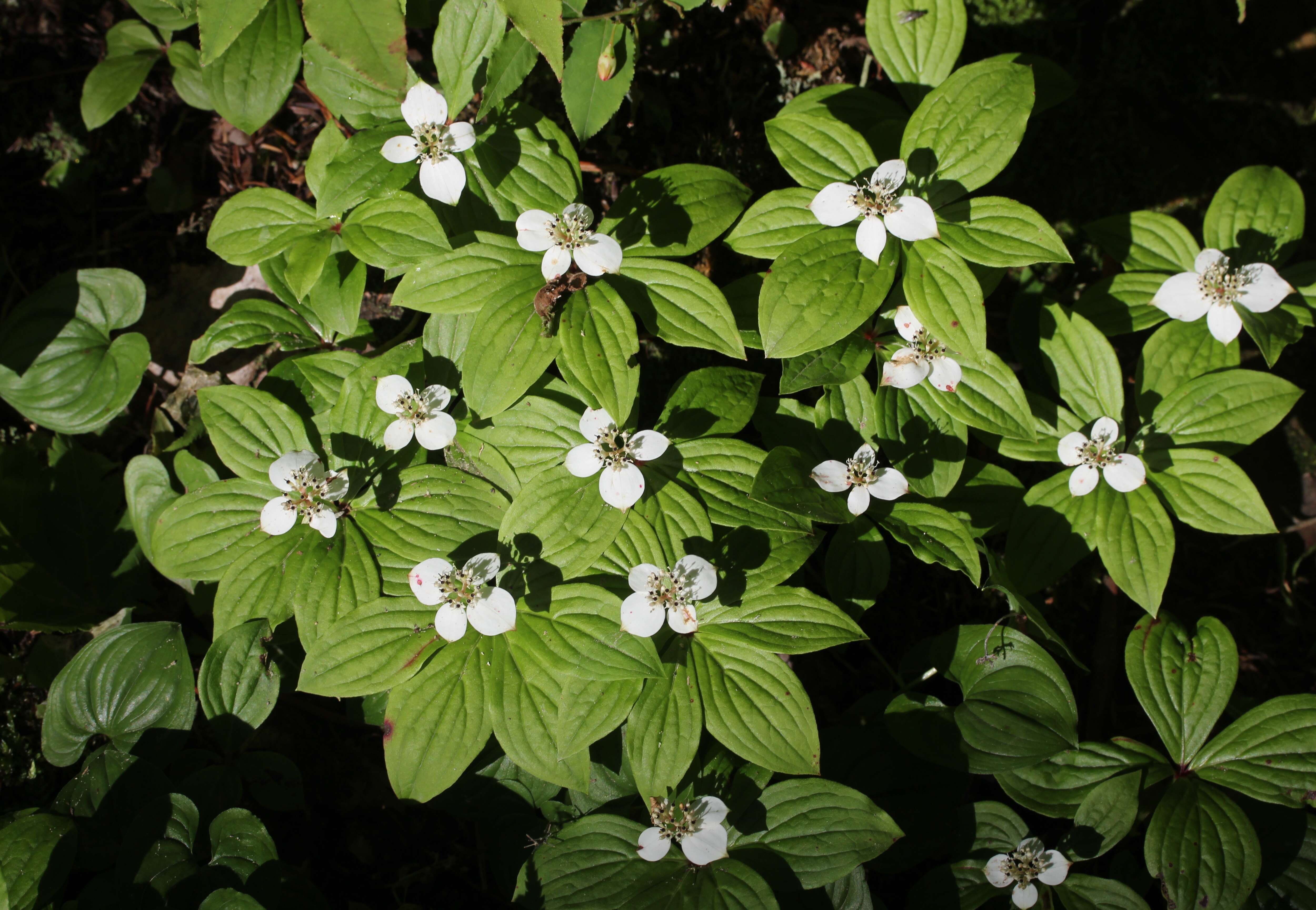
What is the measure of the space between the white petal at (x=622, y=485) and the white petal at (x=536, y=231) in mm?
771

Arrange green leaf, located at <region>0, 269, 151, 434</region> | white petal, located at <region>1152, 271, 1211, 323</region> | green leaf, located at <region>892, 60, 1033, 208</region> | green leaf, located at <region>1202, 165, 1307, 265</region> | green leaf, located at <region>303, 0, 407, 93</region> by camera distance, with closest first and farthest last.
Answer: green leaf, located at <region>303, 0, 407, 93</region> → green leaf, located at <region>892, 60, 1033, 208</region> → white petal, located at <region>1152, 271, 1211, 323</region> → green leaf, located at <region>1202, 165, 1307, 265</region> → green leaf, located at <region>0, 269, 151, 434</region>

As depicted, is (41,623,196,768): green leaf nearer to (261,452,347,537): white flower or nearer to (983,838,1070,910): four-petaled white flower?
(261,452,347,537): white flower

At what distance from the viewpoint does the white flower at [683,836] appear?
2.44 m

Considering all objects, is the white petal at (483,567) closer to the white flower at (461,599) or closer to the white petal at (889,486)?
the white flower at (461,599)

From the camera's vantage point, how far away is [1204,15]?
12.5 ft

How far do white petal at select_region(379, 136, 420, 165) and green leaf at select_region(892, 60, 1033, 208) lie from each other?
1691mm

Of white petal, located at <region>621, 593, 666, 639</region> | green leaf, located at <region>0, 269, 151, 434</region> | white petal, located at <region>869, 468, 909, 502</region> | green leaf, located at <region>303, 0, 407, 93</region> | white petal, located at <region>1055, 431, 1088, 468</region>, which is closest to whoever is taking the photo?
green leaf, located at <region>303, 0, 407, 93</region>

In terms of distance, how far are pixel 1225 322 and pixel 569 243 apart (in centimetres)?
241

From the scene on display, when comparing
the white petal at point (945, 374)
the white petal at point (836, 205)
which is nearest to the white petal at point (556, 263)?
the white petal at point (836, 205)

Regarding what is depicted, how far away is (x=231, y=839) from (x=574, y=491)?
167 centimetres

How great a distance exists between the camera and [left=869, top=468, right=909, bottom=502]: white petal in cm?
266

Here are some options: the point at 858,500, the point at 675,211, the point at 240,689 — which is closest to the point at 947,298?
the point at 858,500

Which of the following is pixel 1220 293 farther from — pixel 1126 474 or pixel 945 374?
pixel 945 374

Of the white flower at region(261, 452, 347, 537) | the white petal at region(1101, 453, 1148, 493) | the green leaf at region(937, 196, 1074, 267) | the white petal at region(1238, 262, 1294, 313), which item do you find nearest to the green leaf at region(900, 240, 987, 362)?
the green leaf at region(937, 196, 1074, 267)
